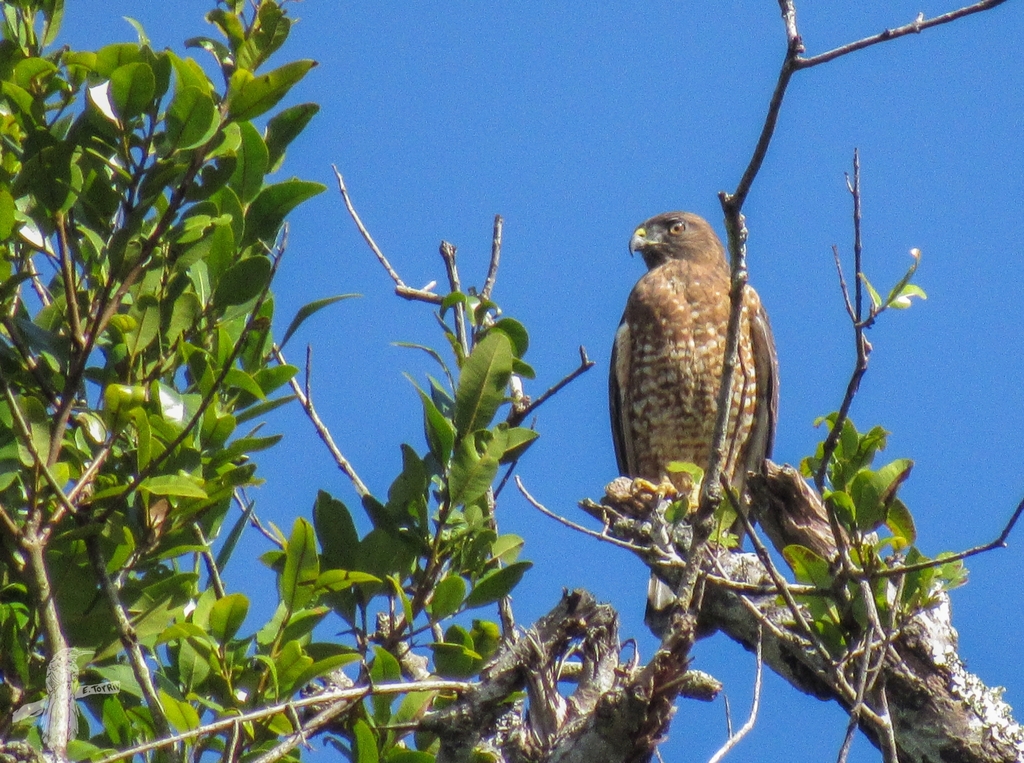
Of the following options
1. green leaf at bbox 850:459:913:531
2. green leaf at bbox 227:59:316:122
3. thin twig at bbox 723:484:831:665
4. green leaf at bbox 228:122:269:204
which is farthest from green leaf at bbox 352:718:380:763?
green leaf at bbox 850:459:913:531

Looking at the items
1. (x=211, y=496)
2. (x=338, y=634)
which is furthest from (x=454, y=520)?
(x=211, y=496)

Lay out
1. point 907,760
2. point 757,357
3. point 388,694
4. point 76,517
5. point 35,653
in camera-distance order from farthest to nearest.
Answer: point 757,357 < point 907,760 < point 388,694 < point 35,653 < point 76,517

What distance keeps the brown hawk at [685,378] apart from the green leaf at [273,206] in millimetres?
4079

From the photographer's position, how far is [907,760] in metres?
3.89

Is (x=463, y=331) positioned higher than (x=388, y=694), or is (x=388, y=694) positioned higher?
(x=463, y=331)

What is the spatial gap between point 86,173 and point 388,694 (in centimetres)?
138

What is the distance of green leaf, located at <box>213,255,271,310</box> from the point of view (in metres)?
3.00

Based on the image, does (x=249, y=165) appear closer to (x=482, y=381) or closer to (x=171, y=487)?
(x=482, y=381)

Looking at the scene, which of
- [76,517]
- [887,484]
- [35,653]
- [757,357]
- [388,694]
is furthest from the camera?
[757,357]

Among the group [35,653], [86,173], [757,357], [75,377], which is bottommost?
[35,653]

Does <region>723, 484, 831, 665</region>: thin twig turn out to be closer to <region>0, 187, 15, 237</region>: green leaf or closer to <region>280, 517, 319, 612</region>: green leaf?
<region>280, 517, 319, 612</region>: green leaf

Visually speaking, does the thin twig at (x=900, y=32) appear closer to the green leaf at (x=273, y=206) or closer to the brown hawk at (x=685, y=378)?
the green leaf at (x=273, y=206)

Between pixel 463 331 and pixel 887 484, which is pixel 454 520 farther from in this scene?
pixel 887 484

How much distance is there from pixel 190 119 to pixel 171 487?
0.81 metres
